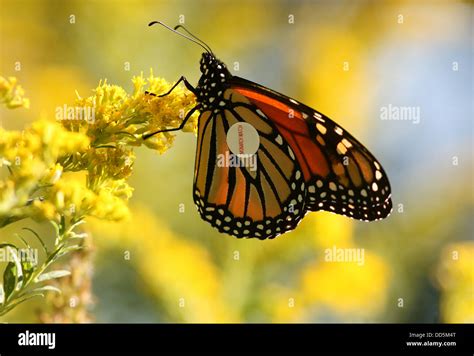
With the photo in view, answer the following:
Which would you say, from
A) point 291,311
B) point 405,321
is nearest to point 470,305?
point 405,321

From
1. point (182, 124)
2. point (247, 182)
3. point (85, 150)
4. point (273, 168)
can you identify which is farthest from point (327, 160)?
point (85, 150)

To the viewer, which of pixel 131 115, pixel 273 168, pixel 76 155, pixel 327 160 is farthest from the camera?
pixel 273 168

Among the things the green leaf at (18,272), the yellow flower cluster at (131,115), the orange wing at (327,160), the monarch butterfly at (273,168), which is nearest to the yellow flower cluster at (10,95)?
the yellow flower cluster at (131,115)

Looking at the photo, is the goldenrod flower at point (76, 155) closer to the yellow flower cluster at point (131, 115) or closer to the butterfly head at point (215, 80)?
the yellow flower cluster at point (131, 115)

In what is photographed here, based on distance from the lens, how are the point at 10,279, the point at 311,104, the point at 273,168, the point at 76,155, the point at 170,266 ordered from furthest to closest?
1. the point at 311,104
2. the point at 170,266
3. the point at 273,168
4. the point at 76,155
5. the point at 10,279

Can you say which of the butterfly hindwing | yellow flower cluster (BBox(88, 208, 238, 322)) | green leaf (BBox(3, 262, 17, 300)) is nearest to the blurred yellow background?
yellow flower cluster (BBox(88, 208, 238, 322))

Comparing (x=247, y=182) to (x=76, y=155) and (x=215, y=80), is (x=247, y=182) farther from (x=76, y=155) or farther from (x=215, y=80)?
(x=76, y=155)
